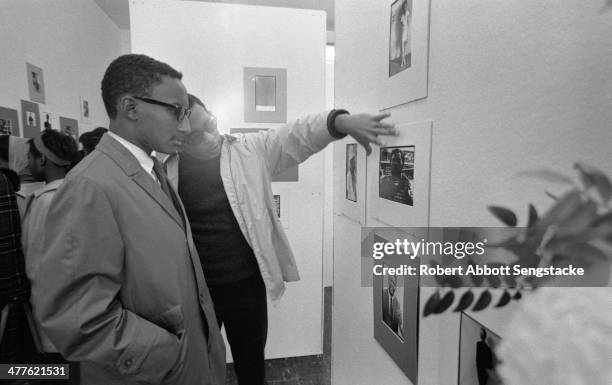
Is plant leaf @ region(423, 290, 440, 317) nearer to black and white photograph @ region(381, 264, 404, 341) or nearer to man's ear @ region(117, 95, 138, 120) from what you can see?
black and white photograph @ region(381, 264, 404, 341)

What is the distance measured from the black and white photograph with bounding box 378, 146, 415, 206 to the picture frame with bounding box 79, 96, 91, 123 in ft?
10.7

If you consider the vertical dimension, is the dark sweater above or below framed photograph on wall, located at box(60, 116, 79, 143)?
below

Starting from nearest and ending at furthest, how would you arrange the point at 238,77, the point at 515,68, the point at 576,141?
the point at 576,141, the point at 515,68, the point at 238,77

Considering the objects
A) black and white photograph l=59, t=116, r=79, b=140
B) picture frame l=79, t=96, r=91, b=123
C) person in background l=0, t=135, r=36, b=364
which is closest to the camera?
person in background l=0, t=135, r=36, b=364

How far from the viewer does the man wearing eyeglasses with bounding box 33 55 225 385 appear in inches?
36.7

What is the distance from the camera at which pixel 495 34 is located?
644 mm

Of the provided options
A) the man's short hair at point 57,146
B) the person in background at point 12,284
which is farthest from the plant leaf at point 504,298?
the man's short hair at point 57,146

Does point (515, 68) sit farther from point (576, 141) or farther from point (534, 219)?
point (534, 219)

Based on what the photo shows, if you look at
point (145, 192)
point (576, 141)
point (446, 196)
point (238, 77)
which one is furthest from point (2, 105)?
point (576, 141)

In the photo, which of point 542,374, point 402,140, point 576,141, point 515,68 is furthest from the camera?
point 402,140

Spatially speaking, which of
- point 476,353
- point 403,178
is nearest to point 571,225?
point 476,353

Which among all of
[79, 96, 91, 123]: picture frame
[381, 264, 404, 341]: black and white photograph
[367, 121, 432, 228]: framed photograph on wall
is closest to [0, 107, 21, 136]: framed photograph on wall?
[79, 96, 91, 123]: picture frame

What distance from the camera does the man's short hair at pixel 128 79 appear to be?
3.59 ft

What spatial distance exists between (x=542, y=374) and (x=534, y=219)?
11 cm
